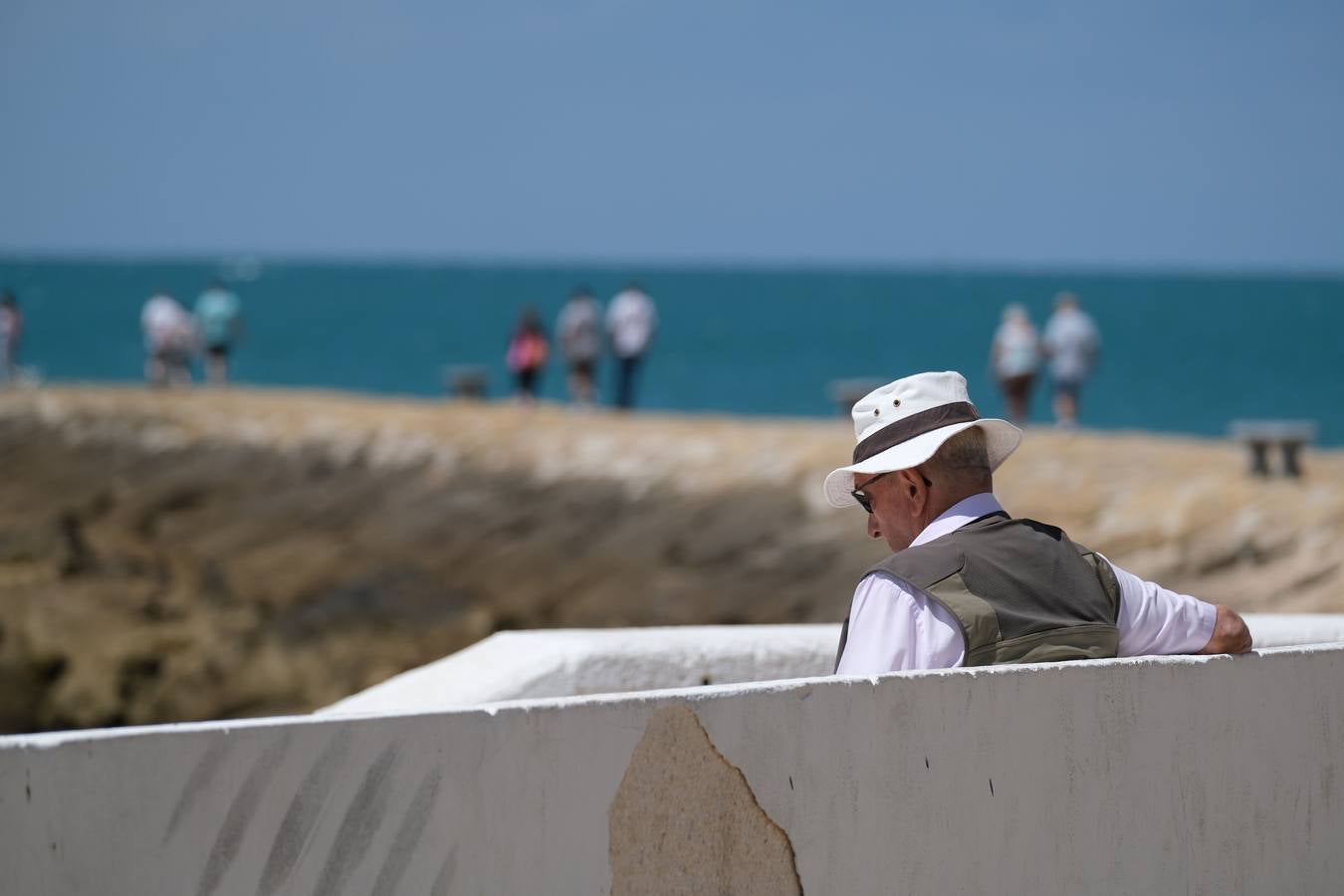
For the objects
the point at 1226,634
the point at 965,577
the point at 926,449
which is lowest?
the point at 1226,634

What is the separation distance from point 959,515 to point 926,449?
0.47ft

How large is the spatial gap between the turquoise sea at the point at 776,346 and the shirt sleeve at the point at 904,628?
36.7 meters

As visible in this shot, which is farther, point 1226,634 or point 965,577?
point 1226,634

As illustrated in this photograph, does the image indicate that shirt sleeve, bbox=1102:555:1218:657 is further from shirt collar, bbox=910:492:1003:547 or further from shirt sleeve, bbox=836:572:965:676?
shirt sleeve, bbox=836:572:965:676

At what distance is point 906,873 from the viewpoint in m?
3.03

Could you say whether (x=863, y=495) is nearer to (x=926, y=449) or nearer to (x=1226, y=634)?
(x=926, y=449)

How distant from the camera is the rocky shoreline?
549 inches

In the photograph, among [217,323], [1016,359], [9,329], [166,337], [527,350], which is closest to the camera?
[1016,359]

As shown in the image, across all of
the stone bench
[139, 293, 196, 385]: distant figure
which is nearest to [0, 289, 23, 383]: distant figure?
[139, 293, 196, 385]: distant figure

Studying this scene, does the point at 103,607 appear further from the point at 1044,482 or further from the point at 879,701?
the point at 879,701

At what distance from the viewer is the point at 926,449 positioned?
328cm

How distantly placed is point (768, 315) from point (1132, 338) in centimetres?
3383

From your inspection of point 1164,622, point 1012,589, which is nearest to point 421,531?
point 1164,622

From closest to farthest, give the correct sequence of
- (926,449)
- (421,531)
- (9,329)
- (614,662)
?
(926,449)
(614,662)
(421,531)
(9,329)
